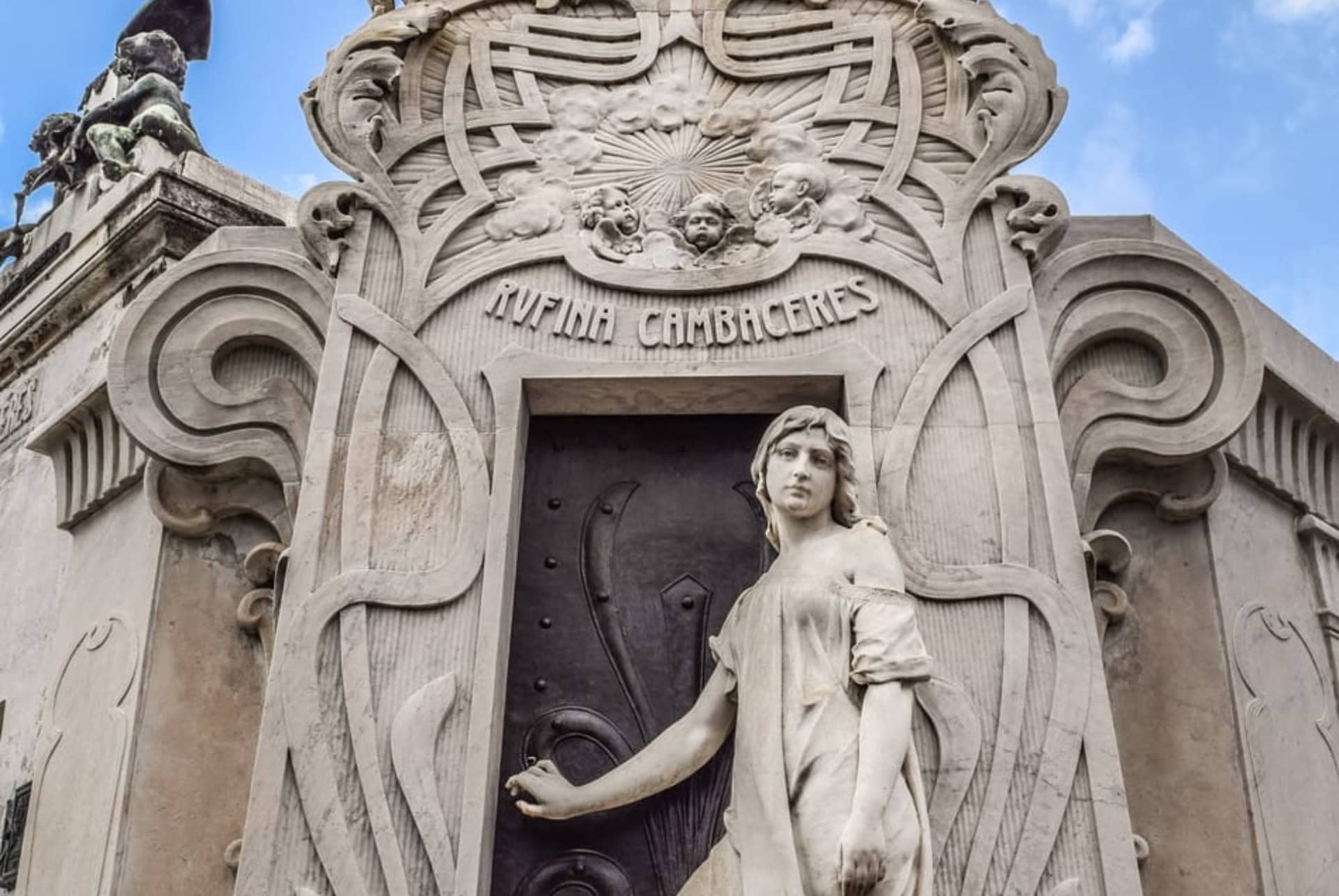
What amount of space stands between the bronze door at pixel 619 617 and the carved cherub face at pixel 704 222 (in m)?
0.94

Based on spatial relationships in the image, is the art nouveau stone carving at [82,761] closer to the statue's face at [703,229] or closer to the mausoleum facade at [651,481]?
the mausoleum facade at [651,481]

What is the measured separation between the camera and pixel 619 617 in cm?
735

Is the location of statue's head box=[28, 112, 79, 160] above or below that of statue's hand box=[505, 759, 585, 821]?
above

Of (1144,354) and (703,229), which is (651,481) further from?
(1144,354)

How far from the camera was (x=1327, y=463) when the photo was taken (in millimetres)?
8781

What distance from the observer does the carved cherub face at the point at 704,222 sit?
780 centimetres

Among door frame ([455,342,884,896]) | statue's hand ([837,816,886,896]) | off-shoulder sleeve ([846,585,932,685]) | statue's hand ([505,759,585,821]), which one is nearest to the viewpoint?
statue's hand ([837,816,886,896])

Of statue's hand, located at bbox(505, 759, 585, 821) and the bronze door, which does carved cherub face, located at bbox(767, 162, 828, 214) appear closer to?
the bronze door

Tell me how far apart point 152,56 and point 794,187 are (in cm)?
798

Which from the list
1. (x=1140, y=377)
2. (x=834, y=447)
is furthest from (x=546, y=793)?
(x=1140, y=377)

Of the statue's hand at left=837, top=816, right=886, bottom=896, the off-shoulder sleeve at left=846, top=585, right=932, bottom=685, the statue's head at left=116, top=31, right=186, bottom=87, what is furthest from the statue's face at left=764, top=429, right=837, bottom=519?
the statue's head at left=116, top=31, right=186, bottom=87

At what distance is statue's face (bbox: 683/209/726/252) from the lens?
7.80m

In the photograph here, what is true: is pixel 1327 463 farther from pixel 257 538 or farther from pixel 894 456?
pixel 257 538

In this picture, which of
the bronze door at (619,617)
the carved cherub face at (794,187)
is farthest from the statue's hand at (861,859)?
the carved cherub face at (794,187)
